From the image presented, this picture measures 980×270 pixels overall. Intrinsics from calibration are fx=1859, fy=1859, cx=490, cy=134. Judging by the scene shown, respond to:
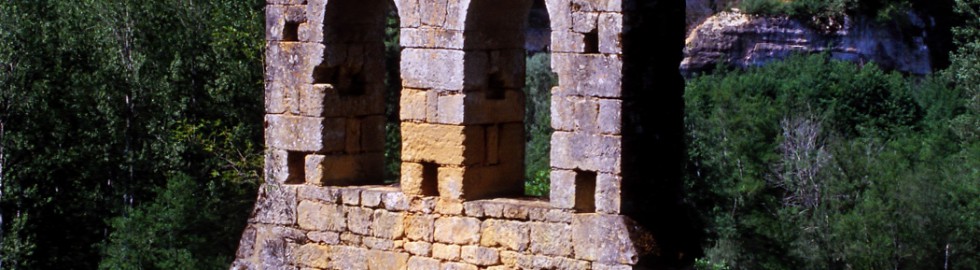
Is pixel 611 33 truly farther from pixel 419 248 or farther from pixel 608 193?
pixel 419 248

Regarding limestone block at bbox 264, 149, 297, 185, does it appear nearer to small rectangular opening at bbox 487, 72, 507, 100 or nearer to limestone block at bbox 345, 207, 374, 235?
limestone block at bbox 345, 207, 374, 235

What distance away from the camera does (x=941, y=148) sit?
3766cm

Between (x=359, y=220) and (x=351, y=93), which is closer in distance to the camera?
(x=359, y=220)

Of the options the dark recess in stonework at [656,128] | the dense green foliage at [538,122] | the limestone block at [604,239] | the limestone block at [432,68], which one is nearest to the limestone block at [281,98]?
the limestone block at [432,68]

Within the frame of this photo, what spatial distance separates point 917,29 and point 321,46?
31.0 meters

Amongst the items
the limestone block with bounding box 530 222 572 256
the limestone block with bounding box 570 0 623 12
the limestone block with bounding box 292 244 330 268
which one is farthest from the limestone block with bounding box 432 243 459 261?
the limestone block with bounding box 570 0 623 12

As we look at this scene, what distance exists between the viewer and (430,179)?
13.8 metres

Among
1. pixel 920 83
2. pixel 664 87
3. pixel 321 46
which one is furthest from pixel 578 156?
pixel 920 83

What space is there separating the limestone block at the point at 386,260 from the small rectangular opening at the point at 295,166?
0.98 meters

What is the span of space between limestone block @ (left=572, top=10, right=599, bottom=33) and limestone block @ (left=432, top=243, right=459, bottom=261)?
1952mm

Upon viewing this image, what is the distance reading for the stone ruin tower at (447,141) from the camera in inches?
499

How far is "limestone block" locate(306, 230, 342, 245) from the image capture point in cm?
1431

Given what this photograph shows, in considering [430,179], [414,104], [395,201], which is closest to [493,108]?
[414,104]

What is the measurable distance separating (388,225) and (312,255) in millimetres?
897
